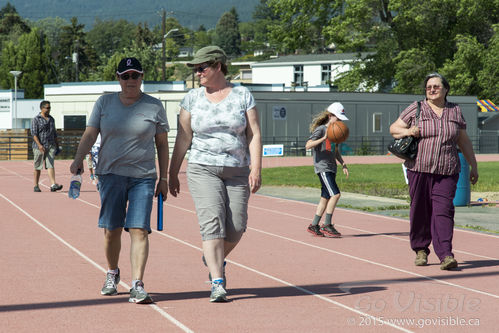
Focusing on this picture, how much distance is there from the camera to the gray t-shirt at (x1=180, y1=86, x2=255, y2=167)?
6730 millimetres

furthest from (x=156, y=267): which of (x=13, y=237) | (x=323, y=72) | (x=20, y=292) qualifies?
(x=323, y=72)

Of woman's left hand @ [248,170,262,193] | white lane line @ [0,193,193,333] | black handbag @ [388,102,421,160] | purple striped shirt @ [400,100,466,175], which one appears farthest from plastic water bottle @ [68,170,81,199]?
purple striped shirt @ [400,100,466,175]

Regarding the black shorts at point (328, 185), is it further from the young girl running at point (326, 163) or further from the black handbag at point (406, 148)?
the black handbag at point (406, 148)

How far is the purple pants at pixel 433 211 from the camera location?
29.2ft

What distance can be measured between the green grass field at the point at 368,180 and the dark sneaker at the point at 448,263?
34.2 ft

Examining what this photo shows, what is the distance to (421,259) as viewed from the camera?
904 cm

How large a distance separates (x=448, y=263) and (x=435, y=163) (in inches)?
41.5

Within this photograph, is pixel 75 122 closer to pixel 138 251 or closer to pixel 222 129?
pixel 138 251

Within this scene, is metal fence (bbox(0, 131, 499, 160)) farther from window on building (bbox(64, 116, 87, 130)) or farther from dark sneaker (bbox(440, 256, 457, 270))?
dark sneaker (bbox(440, 256, 457, 270))

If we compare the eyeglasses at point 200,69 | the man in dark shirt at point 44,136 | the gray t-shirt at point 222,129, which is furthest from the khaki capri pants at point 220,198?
the man in dark shirt at point 44,136

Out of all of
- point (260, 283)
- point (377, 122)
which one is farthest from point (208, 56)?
point (377, 122)

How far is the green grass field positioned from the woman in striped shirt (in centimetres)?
1006

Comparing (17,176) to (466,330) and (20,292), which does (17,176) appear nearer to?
(20,292)

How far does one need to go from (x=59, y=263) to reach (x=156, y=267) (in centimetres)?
106
